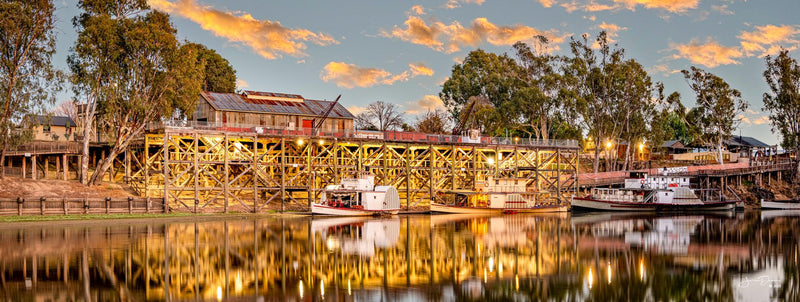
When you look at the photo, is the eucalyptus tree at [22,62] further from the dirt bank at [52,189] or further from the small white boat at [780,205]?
the small white boat at [780,205]

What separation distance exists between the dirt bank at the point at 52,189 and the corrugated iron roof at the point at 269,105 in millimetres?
13621

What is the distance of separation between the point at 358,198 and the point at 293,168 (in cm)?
1048

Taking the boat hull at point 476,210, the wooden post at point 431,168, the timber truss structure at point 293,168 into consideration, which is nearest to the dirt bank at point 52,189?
the timber truss structure at point 293,168

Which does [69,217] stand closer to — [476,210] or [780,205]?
[476,210]

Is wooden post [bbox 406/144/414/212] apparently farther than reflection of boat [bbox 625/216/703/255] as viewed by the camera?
Yes

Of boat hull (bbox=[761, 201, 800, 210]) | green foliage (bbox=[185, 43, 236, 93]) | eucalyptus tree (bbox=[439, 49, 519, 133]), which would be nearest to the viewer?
boat hull (bbox=[761, 201, 800, 210])

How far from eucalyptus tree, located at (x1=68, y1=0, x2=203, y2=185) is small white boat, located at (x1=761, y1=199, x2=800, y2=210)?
61.0 m

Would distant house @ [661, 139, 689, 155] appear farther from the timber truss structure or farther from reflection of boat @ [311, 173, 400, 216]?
reflection of boat @ [311, 173, 400, 216]

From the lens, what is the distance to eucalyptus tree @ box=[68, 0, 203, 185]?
56.8m

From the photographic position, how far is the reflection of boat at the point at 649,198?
225 ft

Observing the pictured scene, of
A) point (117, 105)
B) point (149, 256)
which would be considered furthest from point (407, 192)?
point (149, 256)

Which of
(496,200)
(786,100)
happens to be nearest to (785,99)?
(786,100)

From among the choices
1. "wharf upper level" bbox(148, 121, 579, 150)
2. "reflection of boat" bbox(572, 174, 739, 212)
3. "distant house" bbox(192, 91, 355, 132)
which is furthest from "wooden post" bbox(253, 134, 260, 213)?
"reflection of boat" bbox(572, 174, 739, 212)

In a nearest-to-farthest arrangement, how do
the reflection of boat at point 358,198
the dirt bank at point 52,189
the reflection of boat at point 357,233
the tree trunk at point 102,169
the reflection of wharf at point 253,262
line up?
1. the reflection of wharf at point 253,262
2. the reflection of boat at point 357,233
3. the dirt bank at point 52,189
4. the reflection of boat at point 358,198
5. the tree trunk at point 102,169
